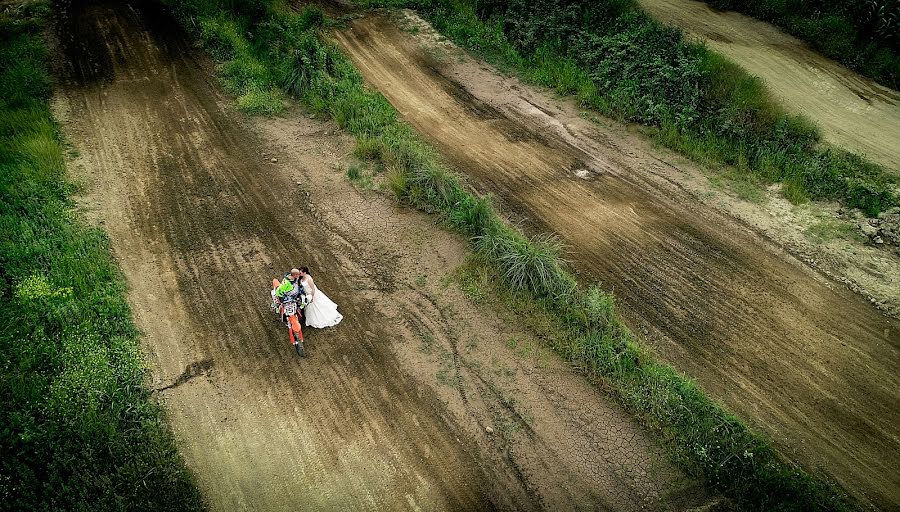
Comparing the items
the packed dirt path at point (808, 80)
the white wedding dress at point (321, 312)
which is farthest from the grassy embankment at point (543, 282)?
the packed dirt path at point (808, 80)

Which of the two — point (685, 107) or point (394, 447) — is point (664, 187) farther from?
point (394, 447)

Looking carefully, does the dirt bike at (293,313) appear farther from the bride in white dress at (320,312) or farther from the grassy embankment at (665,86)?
the grassy embankment at (665,86)

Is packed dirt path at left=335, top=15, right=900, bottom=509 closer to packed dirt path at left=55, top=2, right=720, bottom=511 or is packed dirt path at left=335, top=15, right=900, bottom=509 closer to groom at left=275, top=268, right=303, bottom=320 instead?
packed dirt path at left=55, top=2, right=720, bottom=511

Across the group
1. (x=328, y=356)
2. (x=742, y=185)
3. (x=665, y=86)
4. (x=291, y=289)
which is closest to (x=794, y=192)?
(x=742, y=185)

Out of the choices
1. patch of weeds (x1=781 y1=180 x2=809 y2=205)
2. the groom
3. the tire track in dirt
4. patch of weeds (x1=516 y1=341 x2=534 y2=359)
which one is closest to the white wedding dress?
the tire track in dirt

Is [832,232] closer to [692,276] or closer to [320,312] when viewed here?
[692,276]
